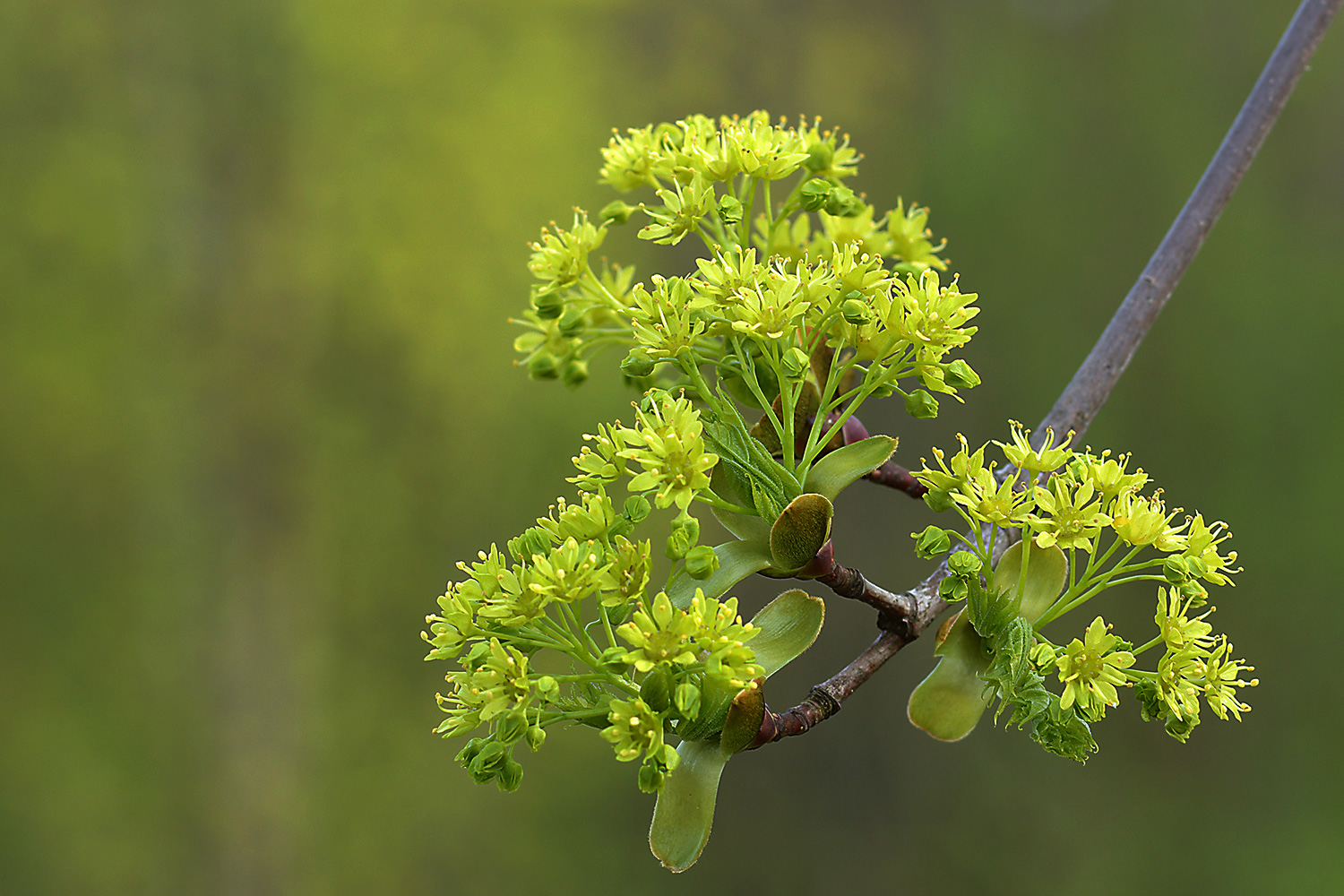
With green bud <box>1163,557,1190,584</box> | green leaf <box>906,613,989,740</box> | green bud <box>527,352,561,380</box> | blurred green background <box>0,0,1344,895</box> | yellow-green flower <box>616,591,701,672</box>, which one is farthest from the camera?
blurred green background <box>0,0,1344,895</box>

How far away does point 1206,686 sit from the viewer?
28.2 inches

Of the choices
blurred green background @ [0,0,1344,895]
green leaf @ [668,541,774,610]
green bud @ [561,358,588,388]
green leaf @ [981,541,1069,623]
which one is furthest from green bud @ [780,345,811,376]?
blurred green background @ [0,0,1344,895]

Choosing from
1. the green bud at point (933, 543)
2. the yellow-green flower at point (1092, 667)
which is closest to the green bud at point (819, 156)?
the green bud at point (933, 543)

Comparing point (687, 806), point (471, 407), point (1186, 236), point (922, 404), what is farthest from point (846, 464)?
point (471, 407)

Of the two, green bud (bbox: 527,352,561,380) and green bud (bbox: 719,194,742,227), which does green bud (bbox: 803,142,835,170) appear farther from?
green bud (bbox: 527,352,561,380)

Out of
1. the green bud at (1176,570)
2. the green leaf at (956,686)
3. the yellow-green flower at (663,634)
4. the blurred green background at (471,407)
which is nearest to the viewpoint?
the yellow-green flower at (663,634)

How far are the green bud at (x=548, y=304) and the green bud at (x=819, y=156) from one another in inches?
10.2

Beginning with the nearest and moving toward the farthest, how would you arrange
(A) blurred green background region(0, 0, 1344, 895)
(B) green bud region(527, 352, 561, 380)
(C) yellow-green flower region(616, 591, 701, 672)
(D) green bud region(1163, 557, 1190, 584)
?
(C) yellow-green flower region(616, 591, 701, 672)
(D) green bud region(1163, 557, 1190, 584)
(B) green bud region(527, 352, 561, 380)
(A) blurred green background region(0, 0, 1344, 895)

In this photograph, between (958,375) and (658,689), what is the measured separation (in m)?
0.32

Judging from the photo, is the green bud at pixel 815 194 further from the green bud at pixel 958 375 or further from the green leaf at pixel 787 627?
the green leaf at pixel 787 627

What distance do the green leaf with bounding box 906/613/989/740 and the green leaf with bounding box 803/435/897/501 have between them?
172 millimetres

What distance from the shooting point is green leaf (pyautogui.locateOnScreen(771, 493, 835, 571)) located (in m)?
0.71

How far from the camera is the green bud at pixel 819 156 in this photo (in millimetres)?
908

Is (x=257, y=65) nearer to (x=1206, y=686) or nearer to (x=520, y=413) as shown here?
(x=520, y=413)
